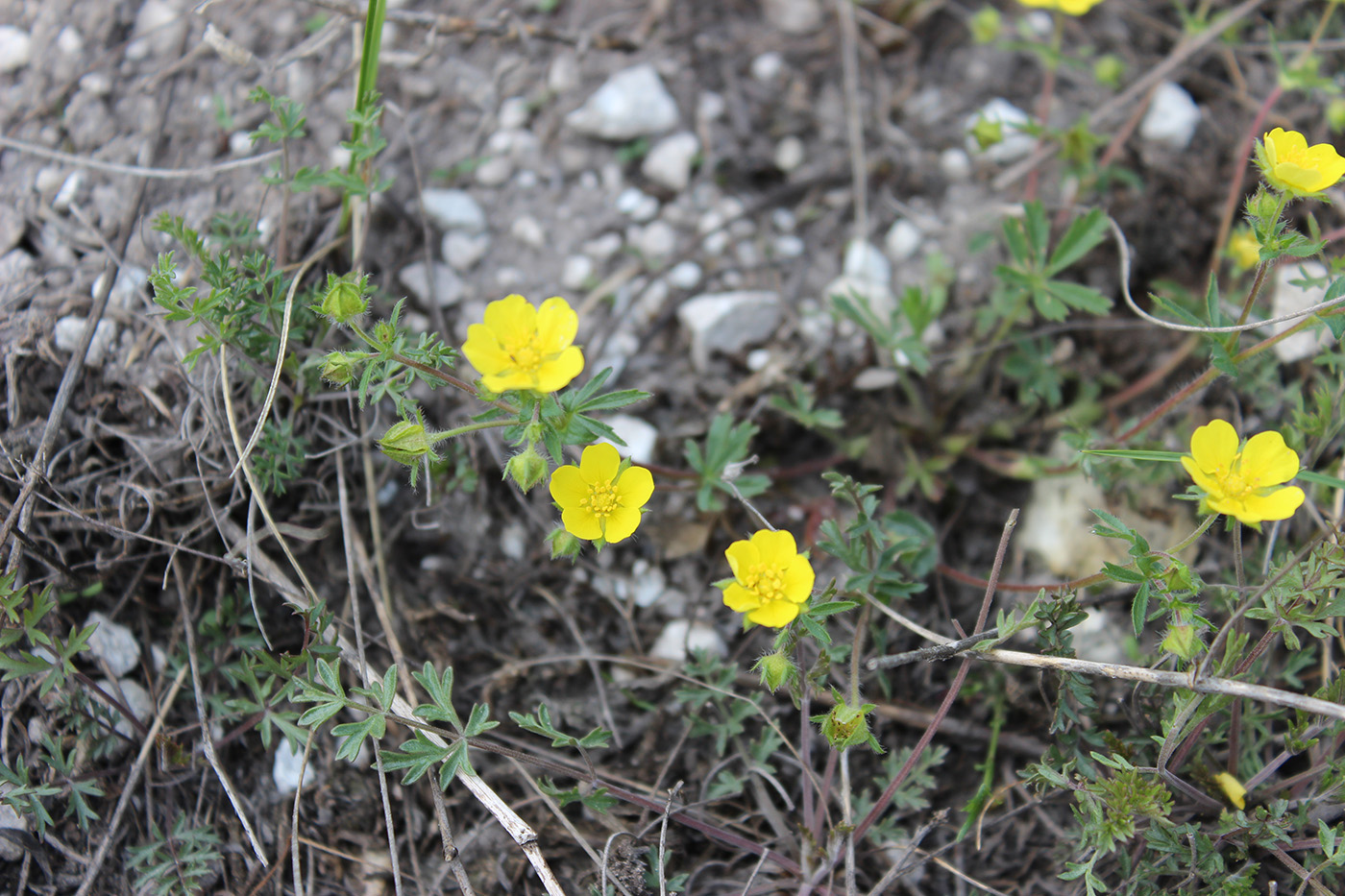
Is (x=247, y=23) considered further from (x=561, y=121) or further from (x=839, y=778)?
(x=839, y=778)

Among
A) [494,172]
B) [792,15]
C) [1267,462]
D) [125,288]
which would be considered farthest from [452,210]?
[1267,462]

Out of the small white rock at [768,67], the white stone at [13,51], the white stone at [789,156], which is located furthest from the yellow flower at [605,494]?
the white stone at [13,51]

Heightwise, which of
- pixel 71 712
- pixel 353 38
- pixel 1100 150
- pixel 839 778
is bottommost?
pixel 839 778

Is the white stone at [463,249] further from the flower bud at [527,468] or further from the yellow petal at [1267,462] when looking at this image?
the yellow petal at [1267,462]

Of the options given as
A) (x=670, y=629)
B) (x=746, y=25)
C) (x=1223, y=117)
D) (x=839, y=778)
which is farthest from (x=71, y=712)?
(x=1223, y=117)

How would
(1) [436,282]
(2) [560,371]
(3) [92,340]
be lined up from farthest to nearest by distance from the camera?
(1) [436,282] < (3) [92,340] < (2) [560,371]

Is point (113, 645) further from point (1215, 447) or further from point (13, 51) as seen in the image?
point (1215, 447)
